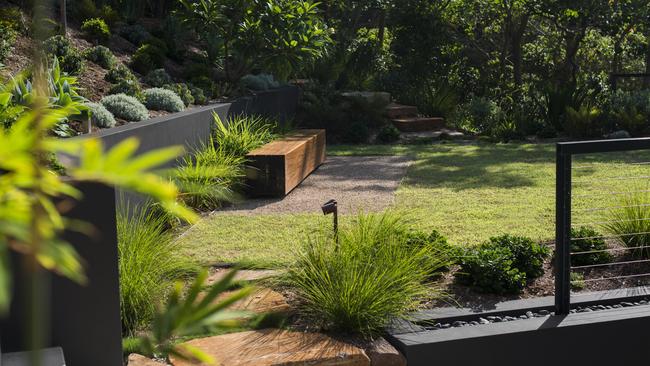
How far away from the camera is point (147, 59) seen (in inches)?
366

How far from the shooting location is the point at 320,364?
11.0 feet

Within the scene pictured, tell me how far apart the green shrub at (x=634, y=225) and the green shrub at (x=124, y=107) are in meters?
4.11

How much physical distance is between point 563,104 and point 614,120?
2.81 feet

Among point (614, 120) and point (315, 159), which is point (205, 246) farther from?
point (614, 120)

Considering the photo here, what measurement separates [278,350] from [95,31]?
704 centimetres

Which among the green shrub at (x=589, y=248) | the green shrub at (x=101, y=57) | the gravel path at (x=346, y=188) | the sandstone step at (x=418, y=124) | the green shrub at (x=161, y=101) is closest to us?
the green shrub at (x=589, y=248)

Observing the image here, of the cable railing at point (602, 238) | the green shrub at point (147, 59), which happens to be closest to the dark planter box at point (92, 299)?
the cable railing at point (602, 238)

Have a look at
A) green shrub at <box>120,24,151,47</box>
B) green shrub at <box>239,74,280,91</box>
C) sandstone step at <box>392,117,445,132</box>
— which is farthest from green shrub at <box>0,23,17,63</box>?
sandstone step at <box>392,117,445,132</box>

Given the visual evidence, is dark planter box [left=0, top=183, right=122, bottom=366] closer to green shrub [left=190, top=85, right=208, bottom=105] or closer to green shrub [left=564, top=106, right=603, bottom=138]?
green shrub [left=190, top=85, right=208, bottom=105]

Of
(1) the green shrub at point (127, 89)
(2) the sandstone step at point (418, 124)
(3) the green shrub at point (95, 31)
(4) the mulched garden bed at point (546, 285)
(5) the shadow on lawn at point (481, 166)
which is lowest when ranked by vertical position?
(4) the mulched garden bed at point (546, 285)

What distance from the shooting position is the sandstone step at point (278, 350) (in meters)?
3.34

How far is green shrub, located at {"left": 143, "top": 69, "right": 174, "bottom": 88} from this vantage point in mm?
8836

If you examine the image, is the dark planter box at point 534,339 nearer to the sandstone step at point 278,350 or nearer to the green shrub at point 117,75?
the sandstone step at point 278,350

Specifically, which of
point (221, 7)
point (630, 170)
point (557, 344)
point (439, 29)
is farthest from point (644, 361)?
point (439, 29)
